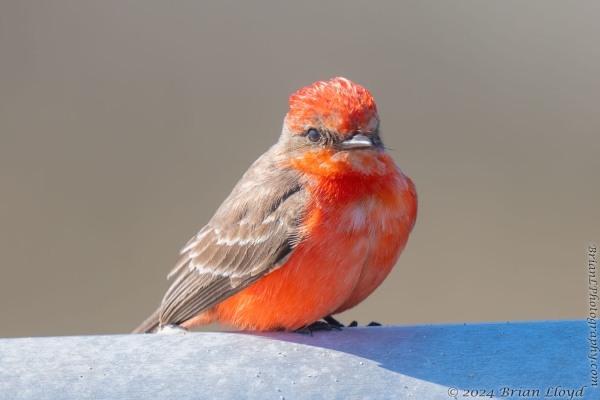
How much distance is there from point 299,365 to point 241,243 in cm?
136

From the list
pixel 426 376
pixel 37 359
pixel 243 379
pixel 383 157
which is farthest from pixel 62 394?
pixel 383 157

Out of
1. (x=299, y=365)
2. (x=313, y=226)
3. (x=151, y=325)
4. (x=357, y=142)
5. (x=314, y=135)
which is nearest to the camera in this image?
(x=299, y=365)

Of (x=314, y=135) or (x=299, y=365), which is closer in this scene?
(x=299, y=365)

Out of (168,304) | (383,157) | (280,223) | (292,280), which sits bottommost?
(168,304)

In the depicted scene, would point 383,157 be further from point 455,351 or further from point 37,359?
point 37,359

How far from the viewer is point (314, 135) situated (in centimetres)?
426

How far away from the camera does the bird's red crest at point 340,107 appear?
410 cm

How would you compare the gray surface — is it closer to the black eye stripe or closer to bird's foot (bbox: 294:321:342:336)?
bird's foot (bbox: 294:321:342:336)

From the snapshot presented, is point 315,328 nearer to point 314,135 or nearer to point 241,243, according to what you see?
point 241,243

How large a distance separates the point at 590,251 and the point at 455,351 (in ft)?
3.78

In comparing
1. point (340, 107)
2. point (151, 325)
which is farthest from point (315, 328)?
point (151, 325)

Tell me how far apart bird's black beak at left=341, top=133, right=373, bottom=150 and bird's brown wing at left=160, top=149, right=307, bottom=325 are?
0.34 metres

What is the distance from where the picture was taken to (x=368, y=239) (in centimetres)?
396

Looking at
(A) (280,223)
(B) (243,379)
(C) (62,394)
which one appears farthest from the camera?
(A) (280,223)
